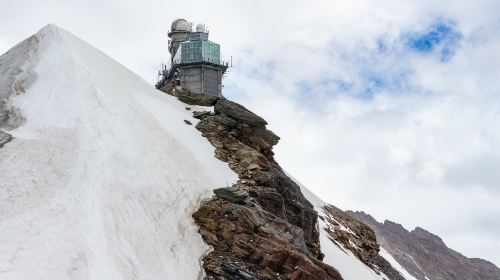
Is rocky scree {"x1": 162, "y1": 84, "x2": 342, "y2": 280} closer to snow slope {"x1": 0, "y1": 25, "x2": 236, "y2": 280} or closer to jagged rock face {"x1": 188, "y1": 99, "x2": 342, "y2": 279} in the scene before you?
jagged rock face {"x1": 188, "y1": 99, "x2": 342, "y2": 279}

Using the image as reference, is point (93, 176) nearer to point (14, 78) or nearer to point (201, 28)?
point (14, 78)

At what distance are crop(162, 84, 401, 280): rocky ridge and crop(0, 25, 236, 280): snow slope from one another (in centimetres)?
90

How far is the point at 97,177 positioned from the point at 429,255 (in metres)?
174

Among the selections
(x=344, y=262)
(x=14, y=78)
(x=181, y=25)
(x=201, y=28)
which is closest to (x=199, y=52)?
(x=201, y=28)

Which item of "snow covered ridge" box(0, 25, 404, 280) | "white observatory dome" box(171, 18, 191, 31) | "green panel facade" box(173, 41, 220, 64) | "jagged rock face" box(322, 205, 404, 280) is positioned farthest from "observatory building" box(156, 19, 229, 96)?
"snow covered ridge" box(0, 25, 404, 280)

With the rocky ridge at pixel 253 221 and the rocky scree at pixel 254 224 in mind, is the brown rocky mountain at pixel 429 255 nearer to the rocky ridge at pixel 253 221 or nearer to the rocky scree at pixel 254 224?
the rocky ridge at pixel 253 221

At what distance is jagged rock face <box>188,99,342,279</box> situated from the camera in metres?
22.5

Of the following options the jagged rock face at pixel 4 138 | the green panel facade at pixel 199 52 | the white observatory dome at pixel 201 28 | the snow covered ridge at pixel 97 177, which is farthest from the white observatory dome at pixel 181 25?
the jagged rock face at pixel 4 138

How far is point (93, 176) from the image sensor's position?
2219 cm

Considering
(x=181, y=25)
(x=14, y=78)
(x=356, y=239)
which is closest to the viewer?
(x=14, y=78)

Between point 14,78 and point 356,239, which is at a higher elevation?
point 14,78

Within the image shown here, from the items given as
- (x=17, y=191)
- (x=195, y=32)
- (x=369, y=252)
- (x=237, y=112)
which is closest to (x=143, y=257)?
(x=17, y=191)

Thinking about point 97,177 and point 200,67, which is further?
point 200,67

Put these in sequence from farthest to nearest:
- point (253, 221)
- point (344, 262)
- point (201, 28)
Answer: point (201, 28), point (344, 262), point (253, 221)
